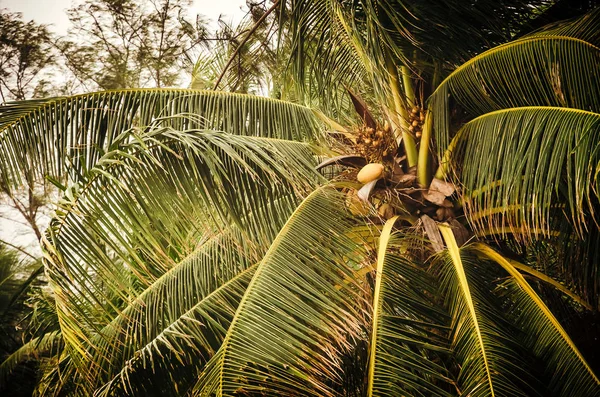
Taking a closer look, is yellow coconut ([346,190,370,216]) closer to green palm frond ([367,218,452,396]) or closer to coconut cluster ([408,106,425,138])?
green palm frond ([367,218,452,396])

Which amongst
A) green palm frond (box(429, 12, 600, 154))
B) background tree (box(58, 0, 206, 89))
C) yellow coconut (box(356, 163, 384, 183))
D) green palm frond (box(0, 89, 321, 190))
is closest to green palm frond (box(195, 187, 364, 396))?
yellow coconut (box(356, 163, 384, 183))

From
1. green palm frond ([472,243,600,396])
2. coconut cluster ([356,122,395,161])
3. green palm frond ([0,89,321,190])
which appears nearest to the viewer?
green palm frond ([472,243,600,396])

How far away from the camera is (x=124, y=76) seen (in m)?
7.34

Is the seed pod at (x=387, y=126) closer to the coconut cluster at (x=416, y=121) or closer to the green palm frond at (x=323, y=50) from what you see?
the coconut cluster at (x=416, y=121)

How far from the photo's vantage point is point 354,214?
3.12m

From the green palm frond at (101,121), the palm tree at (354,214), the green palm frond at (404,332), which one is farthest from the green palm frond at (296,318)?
the green palm frond at (101,121)

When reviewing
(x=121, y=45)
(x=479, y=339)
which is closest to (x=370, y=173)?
(x=479, y=339)

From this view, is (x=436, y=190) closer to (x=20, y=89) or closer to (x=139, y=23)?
(x=139, y=23)

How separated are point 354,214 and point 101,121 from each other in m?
1.52

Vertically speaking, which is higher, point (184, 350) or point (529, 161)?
point (529, 161)

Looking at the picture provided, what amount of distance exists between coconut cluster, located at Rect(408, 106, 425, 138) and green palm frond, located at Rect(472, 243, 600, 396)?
0.76 meters

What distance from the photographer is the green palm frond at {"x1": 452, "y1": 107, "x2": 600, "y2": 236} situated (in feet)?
7.54

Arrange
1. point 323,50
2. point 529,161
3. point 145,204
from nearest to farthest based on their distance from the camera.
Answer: point 145,204 < point 529,161 < point 323,50

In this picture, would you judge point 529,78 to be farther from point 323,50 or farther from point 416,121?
point 323,50
